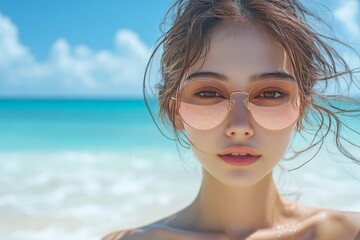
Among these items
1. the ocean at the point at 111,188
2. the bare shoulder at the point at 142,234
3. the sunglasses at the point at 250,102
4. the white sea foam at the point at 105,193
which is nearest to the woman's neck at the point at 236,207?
the bare shoulder at the point at 142,234

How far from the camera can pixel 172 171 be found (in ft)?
27.6

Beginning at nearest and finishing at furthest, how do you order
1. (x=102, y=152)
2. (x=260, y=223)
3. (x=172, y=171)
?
(x=260, y=223) → (x=172, y=171) → (x=102, y=152)

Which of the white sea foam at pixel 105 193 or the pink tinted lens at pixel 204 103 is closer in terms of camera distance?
the pink tinted lens at pixel 204 103

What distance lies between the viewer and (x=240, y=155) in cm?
225

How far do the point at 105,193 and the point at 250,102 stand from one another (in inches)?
204

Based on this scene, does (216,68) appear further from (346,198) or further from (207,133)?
(346,198)

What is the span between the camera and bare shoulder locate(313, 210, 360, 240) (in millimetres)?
2605

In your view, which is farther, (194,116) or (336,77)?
(336,77)

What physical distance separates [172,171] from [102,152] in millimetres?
4047

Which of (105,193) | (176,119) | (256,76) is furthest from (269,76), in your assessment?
(105,193)

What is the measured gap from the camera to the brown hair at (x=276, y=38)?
232 cm

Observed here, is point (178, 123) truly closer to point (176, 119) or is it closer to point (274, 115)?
point (176, 119)

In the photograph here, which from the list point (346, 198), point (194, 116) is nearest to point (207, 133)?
point (194, 116)

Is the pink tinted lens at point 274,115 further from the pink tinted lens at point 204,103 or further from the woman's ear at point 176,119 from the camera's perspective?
the woman's ear at point 176,119
